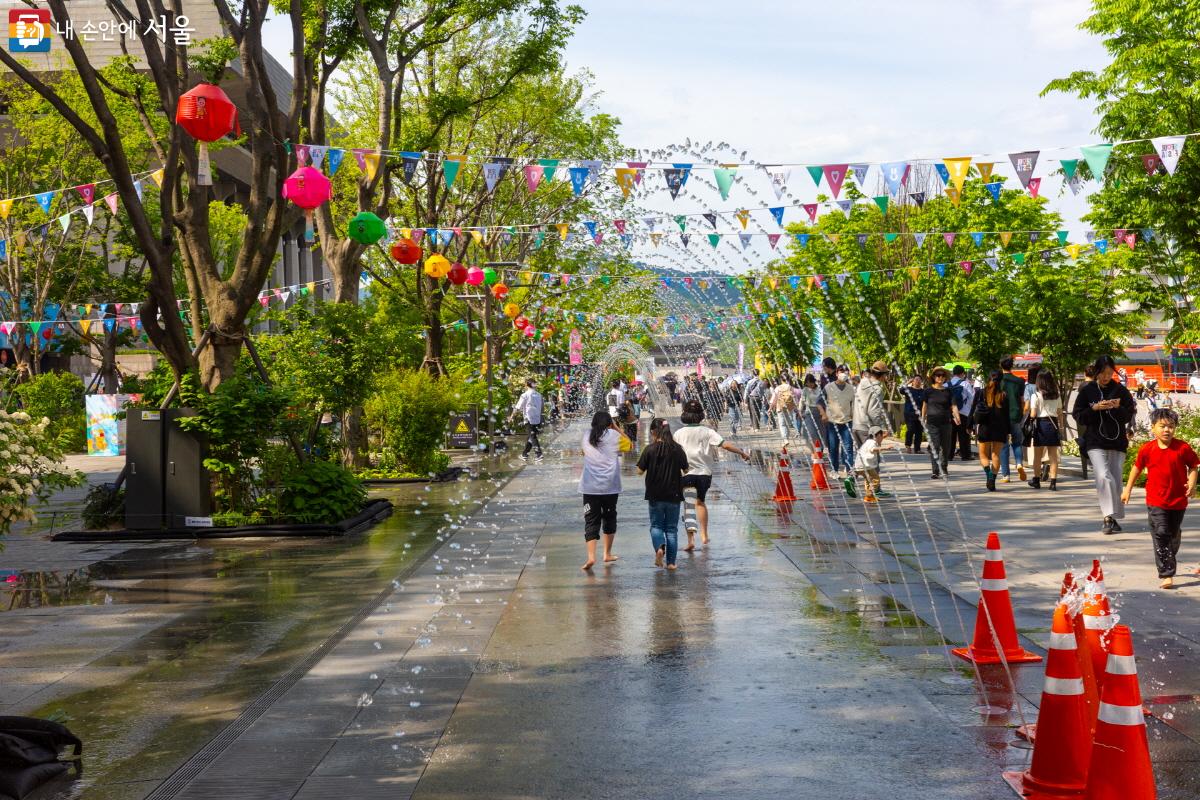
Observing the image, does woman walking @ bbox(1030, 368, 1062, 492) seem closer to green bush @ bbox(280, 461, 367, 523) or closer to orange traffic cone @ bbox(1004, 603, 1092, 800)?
green bush @ bbox(280, 461, 367, 523)

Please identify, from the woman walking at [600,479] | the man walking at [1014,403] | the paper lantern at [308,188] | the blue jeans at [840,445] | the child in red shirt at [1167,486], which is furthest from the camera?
the blue jeans at [840,445]

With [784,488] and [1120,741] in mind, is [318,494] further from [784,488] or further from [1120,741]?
[1120,741]

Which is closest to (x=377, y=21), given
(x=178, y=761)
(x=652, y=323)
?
(x=178, y=761)

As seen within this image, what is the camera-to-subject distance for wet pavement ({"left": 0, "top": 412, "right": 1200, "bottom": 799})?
19.0ft

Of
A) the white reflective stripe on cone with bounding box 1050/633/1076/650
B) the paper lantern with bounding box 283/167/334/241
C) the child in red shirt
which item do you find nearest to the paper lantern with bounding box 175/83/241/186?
the paper lantern with bounding box 283/167/334/241

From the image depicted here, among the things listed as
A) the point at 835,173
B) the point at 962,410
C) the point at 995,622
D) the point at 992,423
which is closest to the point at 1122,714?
the point at 995,622

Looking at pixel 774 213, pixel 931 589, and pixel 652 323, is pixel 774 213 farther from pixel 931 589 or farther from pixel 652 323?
pixel 652 323

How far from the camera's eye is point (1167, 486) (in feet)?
32.5

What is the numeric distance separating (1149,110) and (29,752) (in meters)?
19.1

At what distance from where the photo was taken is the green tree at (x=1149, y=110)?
64.2ft

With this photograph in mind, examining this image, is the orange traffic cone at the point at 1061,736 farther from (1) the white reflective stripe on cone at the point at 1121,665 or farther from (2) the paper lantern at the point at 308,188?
(2) the paper lantern at the point at 308,188

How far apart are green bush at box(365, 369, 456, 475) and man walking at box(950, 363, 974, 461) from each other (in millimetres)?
9899

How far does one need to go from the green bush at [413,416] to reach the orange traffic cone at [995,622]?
17.2 metres

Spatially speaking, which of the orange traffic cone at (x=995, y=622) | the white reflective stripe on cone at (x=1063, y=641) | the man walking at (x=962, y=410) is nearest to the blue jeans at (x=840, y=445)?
the man walking at (x=962, y=410)
